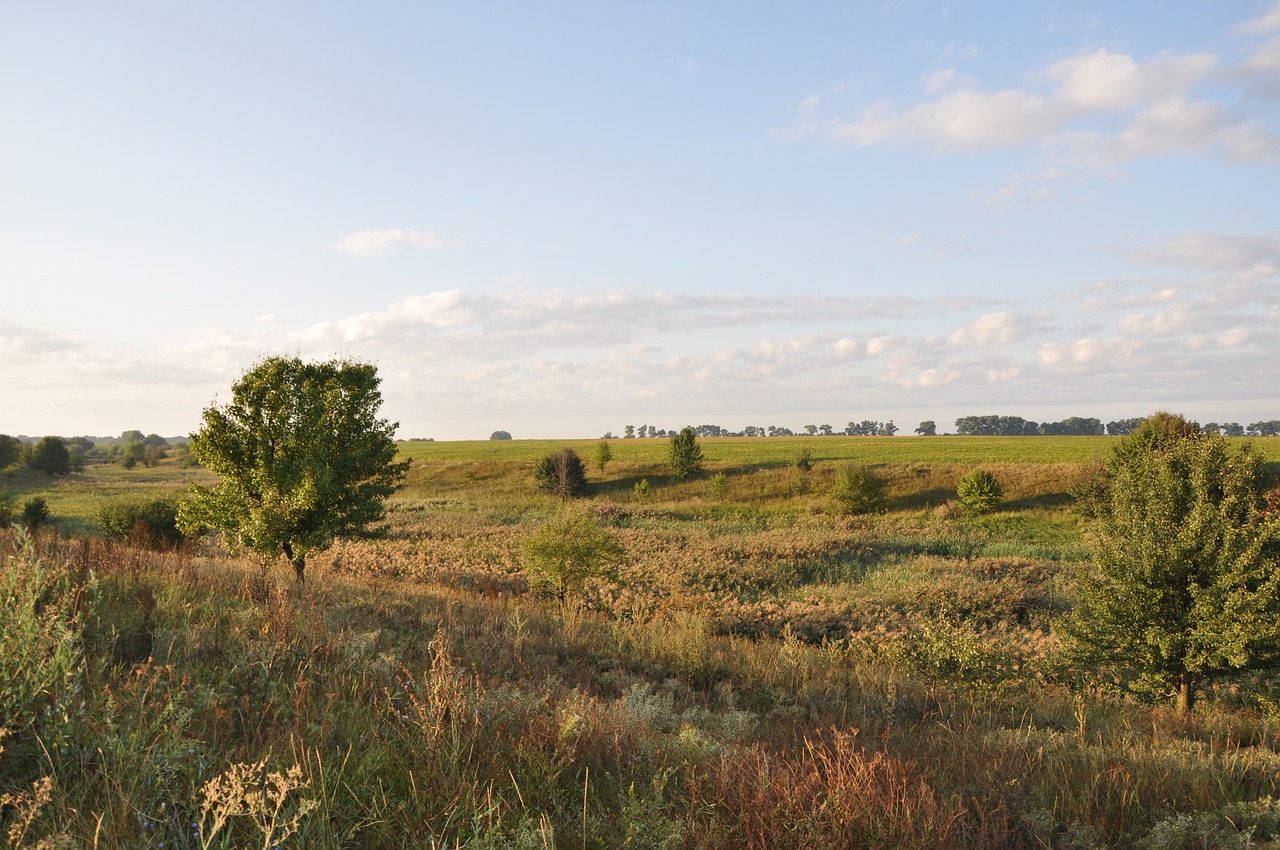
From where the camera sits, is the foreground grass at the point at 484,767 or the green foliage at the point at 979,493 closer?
the foreground grass at the point at 484,767

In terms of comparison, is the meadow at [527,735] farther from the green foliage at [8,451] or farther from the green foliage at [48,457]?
the green foliage at [8,451]

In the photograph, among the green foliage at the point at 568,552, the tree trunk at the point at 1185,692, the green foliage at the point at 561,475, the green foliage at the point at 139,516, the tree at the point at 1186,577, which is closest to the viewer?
the tree at the point at 1186,577

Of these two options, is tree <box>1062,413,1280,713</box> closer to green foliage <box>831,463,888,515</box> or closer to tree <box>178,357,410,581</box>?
tree <box>178,357,410,581</box>

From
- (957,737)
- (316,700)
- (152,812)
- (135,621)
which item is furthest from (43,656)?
(957,737)

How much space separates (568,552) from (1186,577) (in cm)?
1420

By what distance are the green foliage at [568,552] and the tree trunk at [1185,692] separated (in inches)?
524

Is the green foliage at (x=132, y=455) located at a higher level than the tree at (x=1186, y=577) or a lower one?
higher

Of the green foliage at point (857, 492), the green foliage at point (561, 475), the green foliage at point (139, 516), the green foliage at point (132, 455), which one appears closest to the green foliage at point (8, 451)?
the green foliage at point (132, 455)

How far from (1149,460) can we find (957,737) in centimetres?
1055

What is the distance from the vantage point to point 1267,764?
5.29 meters

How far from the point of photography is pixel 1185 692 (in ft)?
38.4

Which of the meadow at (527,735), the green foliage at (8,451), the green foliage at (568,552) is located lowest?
the green foliage at (568,552)

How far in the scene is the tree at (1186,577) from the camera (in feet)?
35.7

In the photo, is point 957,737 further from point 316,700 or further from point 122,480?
point 122,480
